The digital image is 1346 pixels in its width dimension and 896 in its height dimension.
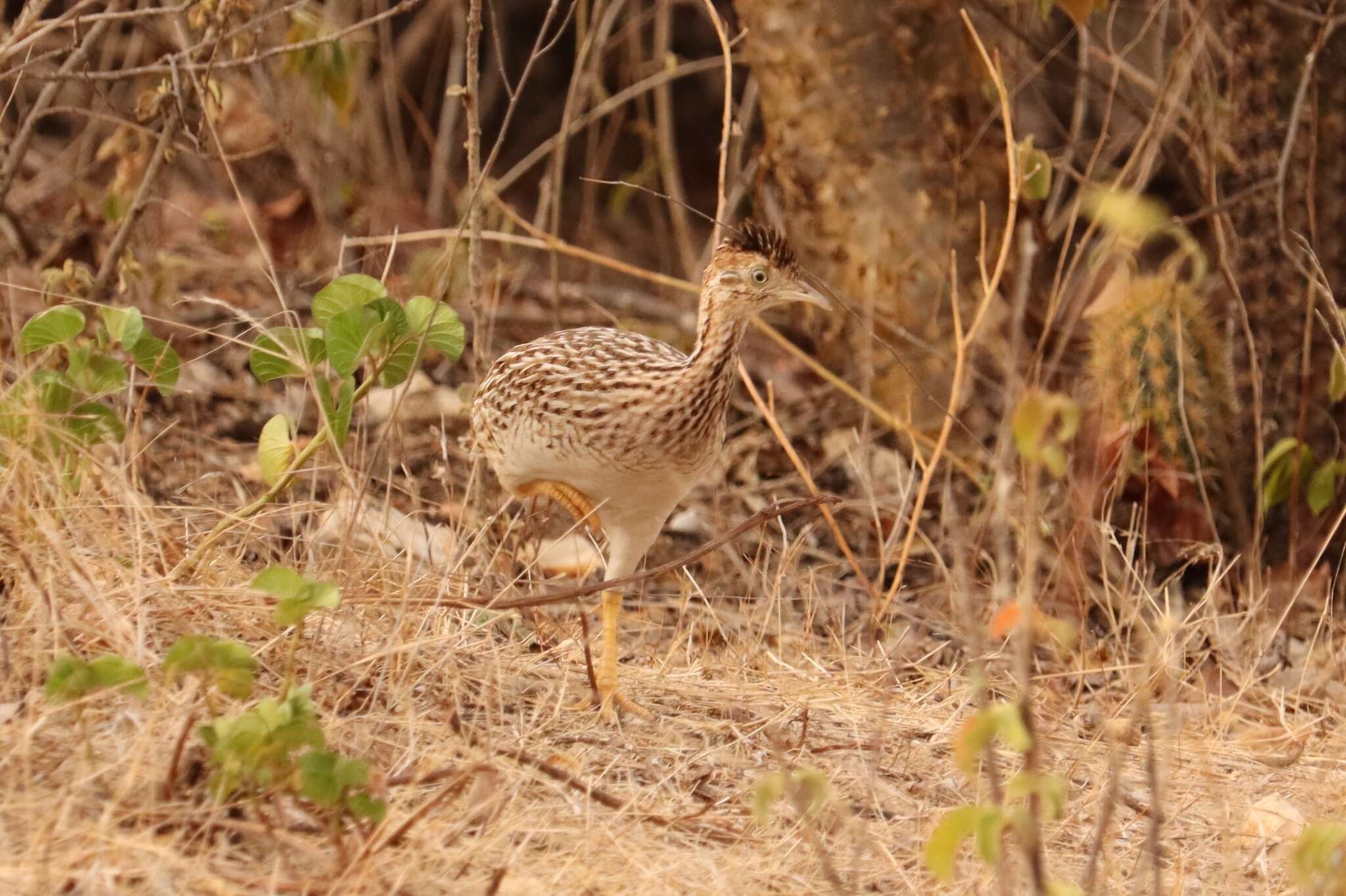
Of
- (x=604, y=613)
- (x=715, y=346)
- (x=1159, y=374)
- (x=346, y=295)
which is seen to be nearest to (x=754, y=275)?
(x=715, y=346)

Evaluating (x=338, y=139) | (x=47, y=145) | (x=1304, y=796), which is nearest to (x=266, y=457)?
(x=1304, y=796)

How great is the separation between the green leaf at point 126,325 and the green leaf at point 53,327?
57 mm

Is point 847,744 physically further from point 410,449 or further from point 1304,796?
point 410,449

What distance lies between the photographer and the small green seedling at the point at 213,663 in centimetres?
251

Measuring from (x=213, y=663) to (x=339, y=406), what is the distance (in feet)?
2.58

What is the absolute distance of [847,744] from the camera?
3.35m

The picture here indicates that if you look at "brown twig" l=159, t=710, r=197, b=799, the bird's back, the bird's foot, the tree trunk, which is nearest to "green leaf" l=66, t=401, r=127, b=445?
the bird's back

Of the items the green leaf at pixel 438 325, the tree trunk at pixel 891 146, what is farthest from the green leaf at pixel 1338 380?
the green leaf at pixel 438 325

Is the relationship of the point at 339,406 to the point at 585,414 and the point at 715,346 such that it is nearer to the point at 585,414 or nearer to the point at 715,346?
the point at 585,414

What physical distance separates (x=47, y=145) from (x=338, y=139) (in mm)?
1449

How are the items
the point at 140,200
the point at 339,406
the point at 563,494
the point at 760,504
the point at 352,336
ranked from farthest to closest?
the point at 760,504 < the point at 140,200 < the point at 563,494 < the point at 339,406 < the point at 352,336

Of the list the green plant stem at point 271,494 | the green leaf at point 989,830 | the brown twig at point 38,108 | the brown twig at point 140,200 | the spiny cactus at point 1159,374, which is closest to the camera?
the green leaf at point 989,830

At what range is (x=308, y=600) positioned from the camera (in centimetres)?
260

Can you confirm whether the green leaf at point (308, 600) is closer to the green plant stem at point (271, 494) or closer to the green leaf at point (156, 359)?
the green plant stem at point (271, 494)
